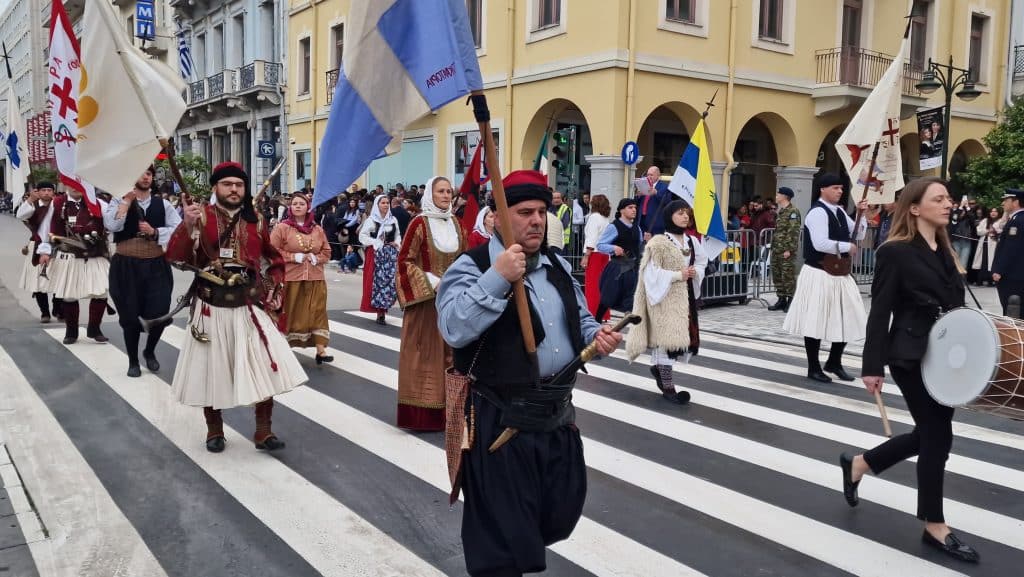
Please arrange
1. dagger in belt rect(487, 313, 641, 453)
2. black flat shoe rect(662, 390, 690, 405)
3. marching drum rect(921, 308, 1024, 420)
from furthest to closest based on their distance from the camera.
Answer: black flat shoe rect(662, 390, 690, 405) < marching drum rect(921, 308, 1024, 420) < dagger in belt rect(487, 313, 641, 453)

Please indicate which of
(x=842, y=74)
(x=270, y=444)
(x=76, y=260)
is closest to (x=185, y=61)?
(x=842, y=74)

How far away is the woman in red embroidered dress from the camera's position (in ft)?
21.3

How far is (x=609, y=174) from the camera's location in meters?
18.7

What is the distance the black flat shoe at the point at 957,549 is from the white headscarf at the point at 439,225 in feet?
12.7

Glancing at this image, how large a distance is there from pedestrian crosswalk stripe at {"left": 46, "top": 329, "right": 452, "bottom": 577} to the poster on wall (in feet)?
37.3

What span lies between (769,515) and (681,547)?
75 centimetres

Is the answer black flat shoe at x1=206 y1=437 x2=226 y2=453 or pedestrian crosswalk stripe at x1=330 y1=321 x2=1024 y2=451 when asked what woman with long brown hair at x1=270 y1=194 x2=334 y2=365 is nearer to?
pedestrian crosswalk stripe at x1=330 y1=321 x2=1024 y2=451

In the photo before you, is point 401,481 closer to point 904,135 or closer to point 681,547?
point 681,547

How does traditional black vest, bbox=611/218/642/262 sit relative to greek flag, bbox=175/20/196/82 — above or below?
below

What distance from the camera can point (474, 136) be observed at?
22547 millimetres

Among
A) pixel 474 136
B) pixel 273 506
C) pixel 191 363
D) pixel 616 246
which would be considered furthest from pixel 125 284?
pixel 474 136

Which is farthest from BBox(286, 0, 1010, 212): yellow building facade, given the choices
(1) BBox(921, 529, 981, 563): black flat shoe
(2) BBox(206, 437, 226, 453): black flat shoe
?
(1) BBox(921, 529, 981, 563): black flat shoe

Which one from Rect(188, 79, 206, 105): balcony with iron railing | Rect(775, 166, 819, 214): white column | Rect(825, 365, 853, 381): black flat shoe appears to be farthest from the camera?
Rect(188, 79, 206, 105): balcony with iron railing

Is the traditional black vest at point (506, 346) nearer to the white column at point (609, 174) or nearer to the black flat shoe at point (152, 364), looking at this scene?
the black flat shoe at point (152, 364)
